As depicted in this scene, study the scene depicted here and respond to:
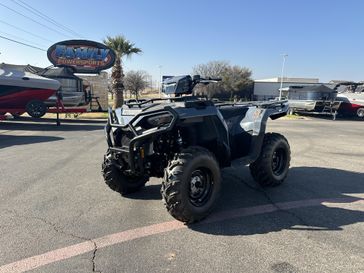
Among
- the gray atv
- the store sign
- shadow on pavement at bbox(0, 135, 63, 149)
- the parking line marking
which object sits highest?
the store sign

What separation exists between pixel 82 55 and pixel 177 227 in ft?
72.1

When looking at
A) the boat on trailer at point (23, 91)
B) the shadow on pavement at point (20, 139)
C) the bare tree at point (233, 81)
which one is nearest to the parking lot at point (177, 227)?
the shadow on pavement at point (20, 139)

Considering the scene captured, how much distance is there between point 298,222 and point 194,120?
70.1 inches

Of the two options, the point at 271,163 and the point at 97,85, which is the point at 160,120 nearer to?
the point at 271,163

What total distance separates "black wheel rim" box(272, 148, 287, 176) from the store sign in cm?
2029

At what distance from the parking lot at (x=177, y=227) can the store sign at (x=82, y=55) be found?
18276 millimetres

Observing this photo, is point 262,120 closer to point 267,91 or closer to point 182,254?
point 182,254

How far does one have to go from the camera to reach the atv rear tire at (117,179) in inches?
182

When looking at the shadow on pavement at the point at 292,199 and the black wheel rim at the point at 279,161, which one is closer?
the shadow on pavement at the point at 292,199

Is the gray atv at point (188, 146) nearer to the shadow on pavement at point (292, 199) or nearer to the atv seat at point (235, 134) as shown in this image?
the atv seat at point (235, 134)

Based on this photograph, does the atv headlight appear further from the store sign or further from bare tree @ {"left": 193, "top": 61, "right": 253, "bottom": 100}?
bare tree @ {"left": 193, "top": 61, "right": 253, "bottom": 100}

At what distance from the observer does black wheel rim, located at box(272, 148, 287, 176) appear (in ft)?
18.0

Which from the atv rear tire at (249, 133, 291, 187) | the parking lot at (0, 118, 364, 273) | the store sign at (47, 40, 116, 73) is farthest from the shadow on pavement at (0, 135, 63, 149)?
the store sign at (47, 40, 116, 73)

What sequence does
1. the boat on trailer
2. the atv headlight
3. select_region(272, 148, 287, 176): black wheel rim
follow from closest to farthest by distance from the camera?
the atv headlight, select_region(272, 148, 287, 176): black wheel rim, the boat on trailer
